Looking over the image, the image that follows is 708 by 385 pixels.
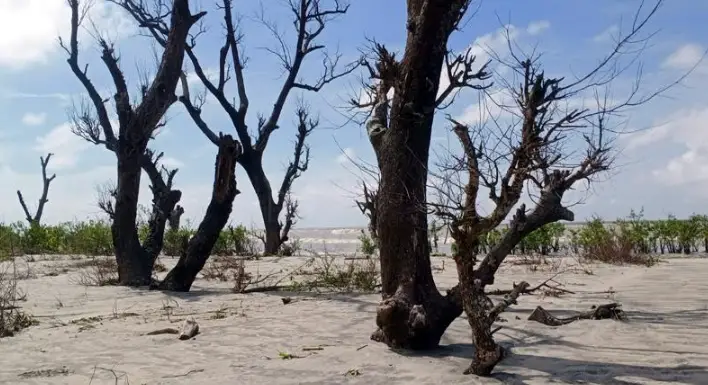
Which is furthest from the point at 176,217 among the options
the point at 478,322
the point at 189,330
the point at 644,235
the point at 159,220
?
the point at 478,322

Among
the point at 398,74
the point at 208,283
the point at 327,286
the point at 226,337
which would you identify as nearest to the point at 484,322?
the point at 398,74

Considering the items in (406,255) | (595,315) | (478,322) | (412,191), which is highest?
(412,191)

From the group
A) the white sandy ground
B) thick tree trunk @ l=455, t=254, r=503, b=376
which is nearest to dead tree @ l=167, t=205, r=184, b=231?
the white sandy ground

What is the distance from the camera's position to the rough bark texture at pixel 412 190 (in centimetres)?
486

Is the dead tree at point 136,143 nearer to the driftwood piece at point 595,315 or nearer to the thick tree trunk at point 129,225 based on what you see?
the thick tree trunk at point 129,225

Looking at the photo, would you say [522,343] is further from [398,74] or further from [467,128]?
[398,74]

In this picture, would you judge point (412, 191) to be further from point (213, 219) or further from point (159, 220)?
point (159, 220)

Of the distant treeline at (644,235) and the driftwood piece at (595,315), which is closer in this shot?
the driftwood piece at (595,315)

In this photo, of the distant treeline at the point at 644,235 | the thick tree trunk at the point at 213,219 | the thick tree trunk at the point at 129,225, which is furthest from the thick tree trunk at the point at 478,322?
the distant treeline at the point at 644,235

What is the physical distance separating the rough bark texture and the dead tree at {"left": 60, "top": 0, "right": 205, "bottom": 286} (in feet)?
20.4

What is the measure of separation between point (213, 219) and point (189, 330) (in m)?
4.10

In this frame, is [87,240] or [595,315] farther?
[87,240]

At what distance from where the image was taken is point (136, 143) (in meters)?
10.3

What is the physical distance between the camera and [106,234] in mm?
17250
